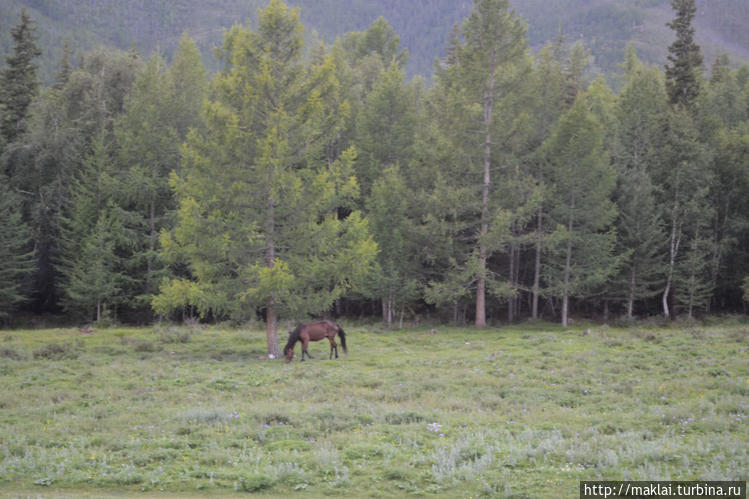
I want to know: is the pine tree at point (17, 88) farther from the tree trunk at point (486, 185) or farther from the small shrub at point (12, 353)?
the tree trunk at point (486, 185)

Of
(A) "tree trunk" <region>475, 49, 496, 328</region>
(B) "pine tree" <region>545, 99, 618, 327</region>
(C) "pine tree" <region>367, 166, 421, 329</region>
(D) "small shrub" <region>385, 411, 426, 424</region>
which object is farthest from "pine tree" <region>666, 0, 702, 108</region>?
(D) "small shrub" <region>385, 411, 426, 424</region>

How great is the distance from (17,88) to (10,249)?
49.1 feet

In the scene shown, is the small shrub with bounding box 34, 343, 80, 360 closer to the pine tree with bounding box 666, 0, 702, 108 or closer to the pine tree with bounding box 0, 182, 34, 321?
the pine tree with bounding box 0, 182, 34, 321

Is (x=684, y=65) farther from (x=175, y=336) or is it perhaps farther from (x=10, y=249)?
(x=10, y=249)

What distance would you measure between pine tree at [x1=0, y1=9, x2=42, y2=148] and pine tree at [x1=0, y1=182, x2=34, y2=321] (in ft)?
24.5

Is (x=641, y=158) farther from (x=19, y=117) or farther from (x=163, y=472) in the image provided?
(x=19, y=117)

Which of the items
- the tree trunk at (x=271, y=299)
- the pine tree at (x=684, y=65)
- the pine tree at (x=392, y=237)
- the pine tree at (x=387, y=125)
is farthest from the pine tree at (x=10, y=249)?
the pine tree at (x=684, y=65)

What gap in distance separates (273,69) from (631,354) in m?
17.1

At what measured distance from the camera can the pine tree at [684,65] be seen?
40344mm

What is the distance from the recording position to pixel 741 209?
39312mm

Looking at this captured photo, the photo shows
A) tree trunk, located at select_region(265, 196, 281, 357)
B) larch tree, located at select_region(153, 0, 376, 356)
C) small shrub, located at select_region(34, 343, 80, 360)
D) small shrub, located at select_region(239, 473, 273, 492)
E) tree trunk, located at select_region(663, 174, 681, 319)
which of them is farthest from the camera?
tree trunk, located at select_region(663, 174, 681, 319)

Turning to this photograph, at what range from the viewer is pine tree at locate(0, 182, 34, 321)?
37.8 meters

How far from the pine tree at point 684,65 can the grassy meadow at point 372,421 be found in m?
26.0

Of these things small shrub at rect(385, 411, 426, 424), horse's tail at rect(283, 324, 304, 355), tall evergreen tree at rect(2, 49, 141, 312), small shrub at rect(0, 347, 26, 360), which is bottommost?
small shrub at rect(0, 347, 26, 360)
